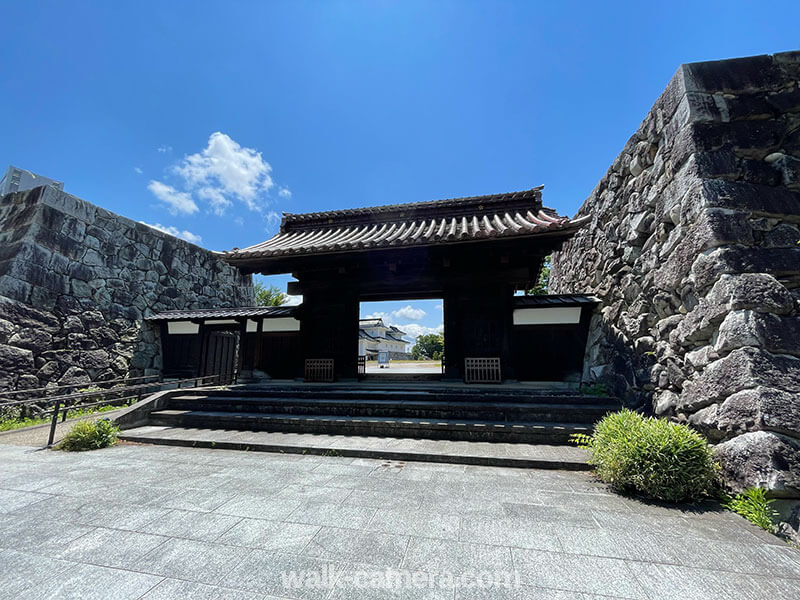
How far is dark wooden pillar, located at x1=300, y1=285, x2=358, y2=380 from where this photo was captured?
29.3 ft

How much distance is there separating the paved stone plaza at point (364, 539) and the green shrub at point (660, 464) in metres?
0.20

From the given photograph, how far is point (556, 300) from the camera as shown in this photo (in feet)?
26.6

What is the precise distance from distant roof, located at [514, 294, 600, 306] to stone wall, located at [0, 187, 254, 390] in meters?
8.64

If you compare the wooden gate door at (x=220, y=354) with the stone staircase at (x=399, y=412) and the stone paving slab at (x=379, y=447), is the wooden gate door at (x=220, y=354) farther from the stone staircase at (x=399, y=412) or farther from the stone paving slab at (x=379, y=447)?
the stone paving slab at (x=379, y=447)

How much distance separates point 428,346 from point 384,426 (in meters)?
37.2

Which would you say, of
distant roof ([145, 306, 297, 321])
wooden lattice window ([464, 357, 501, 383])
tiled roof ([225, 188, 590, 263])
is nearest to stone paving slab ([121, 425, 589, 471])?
wooden lattice window ([464, 357, 501, 383])

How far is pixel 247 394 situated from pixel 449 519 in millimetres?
6000

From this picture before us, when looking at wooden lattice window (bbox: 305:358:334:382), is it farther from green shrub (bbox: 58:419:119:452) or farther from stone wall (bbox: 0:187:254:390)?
green shrub (bbox: 58:419:119:452)

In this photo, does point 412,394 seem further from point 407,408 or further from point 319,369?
point 319,369

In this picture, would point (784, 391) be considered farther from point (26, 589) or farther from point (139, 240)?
point (139, 240)

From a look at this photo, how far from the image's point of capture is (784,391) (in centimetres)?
320

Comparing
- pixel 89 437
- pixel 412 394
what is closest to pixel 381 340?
pixel 412 394

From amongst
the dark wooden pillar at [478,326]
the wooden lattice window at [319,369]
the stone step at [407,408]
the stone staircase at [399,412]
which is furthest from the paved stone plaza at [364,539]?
the wooden lattice window at [319,369]

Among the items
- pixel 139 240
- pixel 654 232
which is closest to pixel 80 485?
pixel 654 232
